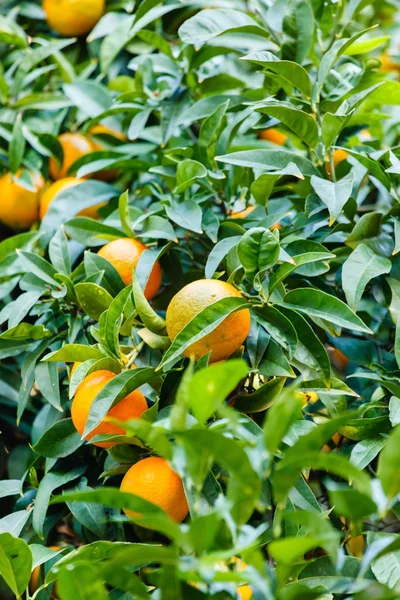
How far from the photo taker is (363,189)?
135cm

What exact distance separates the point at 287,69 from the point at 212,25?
189mm

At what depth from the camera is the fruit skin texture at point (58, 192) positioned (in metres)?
1.40

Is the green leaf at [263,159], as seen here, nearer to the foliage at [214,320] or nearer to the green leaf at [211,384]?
the foliage at [214,320]

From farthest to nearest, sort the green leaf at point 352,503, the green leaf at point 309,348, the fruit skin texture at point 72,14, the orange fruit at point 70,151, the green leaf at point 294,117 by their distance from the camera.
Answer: the fruit skin texture at point 72,14 → the orange fruit at point 70,151 → the green leaf at point 294,117 → the green leaf at point 309,348 → the green leaf at point 352,503

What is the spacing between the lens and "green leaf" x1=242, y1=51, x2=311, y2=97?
3.43 ft

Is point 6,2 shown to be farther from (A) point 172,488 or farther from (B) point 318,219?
(A) point 172,488

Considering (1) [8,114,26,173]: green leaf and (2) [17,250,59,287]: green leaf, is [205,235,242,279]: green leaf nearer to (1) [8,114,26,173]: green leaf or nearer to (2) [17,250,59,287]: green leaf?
(2) [17,250,59,287]: green leaf

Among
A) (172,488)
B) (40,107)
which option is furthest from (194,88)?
(172,488)

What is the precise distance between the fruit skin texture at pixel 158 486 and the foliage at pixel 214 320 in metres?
0.04

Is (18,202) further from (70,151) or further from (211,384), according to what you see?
(211,384)

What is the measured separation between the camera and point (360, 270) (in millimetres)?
994

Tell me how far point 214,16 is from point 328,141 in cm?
32

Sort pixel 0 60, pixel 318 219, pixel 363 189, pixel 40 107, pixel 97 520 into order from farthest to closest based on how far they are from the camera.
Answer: pixel 0 60, pixel 40 107, pixel 363 189, pixel 318 219, pixel 97 520

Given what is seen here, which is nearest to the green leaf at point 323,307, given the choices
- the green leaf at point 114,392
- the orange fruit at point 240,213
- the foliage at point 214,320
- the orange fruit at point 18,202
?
the foliage at point 214,320
